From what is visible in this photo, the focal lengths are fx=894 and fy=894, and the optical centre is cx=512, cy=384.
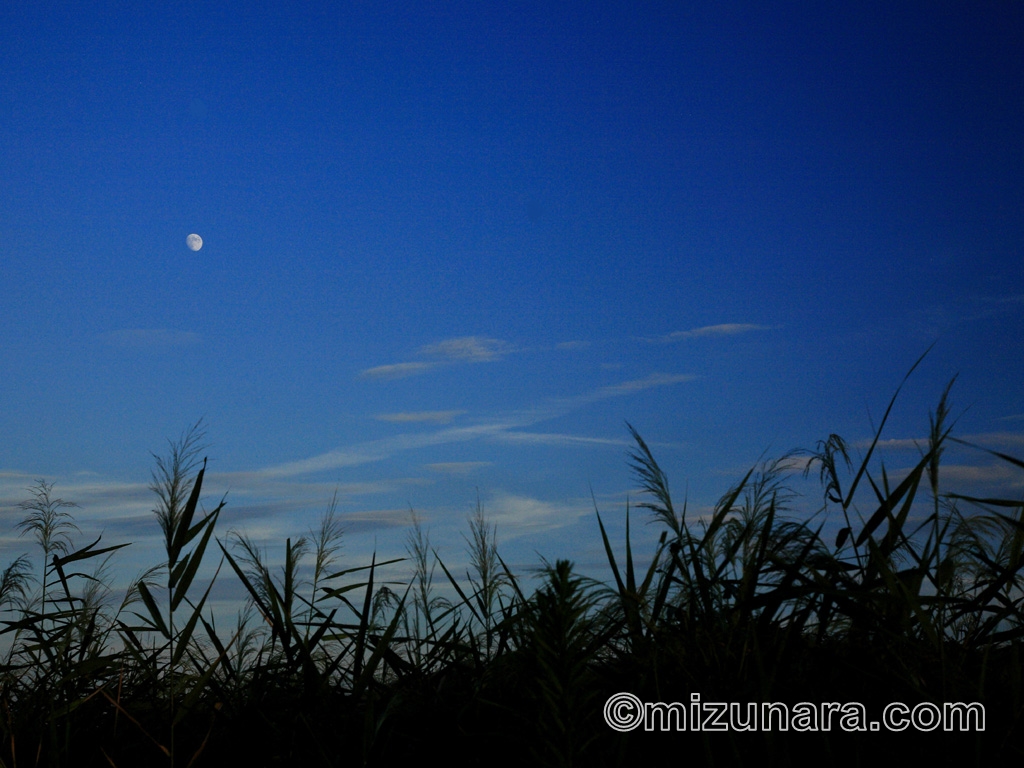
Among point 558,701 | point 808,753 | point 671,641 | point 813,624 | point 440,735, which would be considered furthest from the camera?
point 813,624

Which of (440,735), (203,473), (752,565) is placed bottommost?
(440,735)

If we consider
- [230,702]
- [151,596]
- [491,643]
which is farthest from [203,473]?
[491,643]

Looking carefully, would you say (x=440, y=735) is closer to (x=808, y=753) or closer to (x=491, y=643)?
(x=491, y=643)

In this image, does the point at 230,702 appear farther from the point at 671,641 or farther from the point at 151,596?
the point at 671,641

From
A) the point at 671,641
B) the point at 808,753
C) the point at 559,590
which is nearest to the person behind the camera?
the point at 559,590

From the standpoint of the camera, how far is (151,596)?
2771 millimetres

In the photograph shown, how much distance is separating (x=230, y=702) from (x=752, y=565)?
5.34 feet

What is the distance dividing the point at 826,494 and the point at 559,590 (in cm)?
200

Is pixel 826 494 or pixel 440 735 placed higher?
pixel 826 494

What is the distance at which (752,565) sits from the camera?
8.88 feet

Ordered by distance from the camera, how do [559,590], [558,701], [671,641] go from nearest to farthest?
[559,590], [558,701], [671,641]

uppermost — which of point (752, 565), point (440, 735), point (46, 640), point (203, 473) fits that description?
point (203, 473)

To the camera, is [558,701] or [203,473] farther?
[203,473]

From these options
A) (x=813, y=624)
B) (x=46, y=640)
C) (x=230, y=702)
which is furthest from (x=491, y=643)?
(x=46, y=640)
